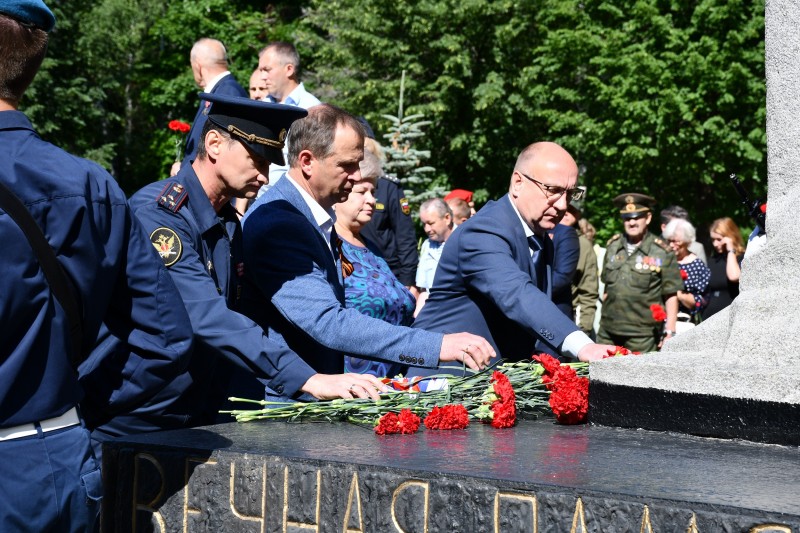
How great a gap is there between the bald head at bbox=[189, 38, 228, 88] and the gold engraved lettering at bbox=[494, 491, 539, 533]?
5268 millimetres

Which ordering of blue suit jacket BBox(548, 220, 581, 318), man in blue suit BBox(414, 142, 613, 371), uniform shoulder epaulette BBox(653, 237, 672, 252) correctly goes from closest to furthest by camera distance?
man in blue suit BBox(414, 142, 613, 371) → blue suit jacket BBox(548, 220, 581, 318) → uniform shoulder epaulette BBox(653, 237, 672, 252)

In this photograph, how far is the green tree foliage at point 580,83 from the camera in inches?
1037

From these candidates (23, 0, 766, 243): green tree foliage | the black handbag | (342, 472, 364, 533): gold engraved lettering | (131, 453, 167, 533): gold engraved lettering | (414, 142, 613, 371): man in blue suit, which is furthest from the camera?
(23, 0, 766, 243): green tree foliage

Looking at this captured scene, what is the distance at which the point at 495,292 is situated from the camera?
15.0 ft

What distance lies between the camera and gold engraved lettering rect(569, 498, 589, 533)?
284 cm

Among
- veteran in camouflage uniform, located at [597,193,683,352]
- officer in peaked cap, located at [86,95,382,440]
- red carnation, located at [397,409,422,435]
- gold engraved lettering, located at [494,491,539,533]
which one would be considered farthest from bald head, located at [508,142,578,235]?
veteran in camouflage uniform, located at [597,193,683,352]

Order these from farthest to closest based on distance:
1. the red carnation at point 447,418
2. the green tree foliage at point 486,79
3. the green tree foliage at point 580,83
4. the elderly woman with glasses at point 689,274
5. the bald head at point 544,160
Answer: the green tree foliage at point 486,79
the green tree foliage at point 580,83
the elderly woman with glasses at point 689,274
the bald head at point 544,160
the red carnation at point 447,418

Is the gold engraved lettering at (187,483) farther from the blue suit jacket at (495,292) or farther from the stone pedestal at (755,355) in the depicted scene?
the blue suit jacket at (495,292)

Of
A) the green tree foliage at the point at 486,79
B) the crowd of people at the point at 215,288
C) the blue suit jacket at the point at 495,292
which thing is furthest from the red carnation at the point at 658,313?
the green tree foliage at the point at 486,79

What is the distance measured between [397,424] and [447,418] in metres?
0.19

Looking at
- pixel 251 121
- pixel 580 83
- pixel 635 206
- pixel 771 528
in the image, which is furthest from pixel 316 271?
pixel 580 83

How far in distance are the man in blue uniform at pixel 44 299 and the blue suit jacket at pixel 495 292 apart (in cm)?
206

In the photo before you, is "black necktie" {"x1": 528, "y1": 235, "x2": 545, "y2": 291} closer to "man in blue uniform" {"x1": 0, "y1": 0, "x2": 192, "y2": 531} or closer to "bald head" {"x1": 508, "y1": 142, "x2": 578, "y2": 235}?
"bald head" {"x1": 508, "y1": 142, "x2": 578, "y2": 235}

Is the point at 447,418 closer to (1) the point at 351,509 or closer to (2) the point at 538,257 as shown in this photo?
(1) the point at 351,509
